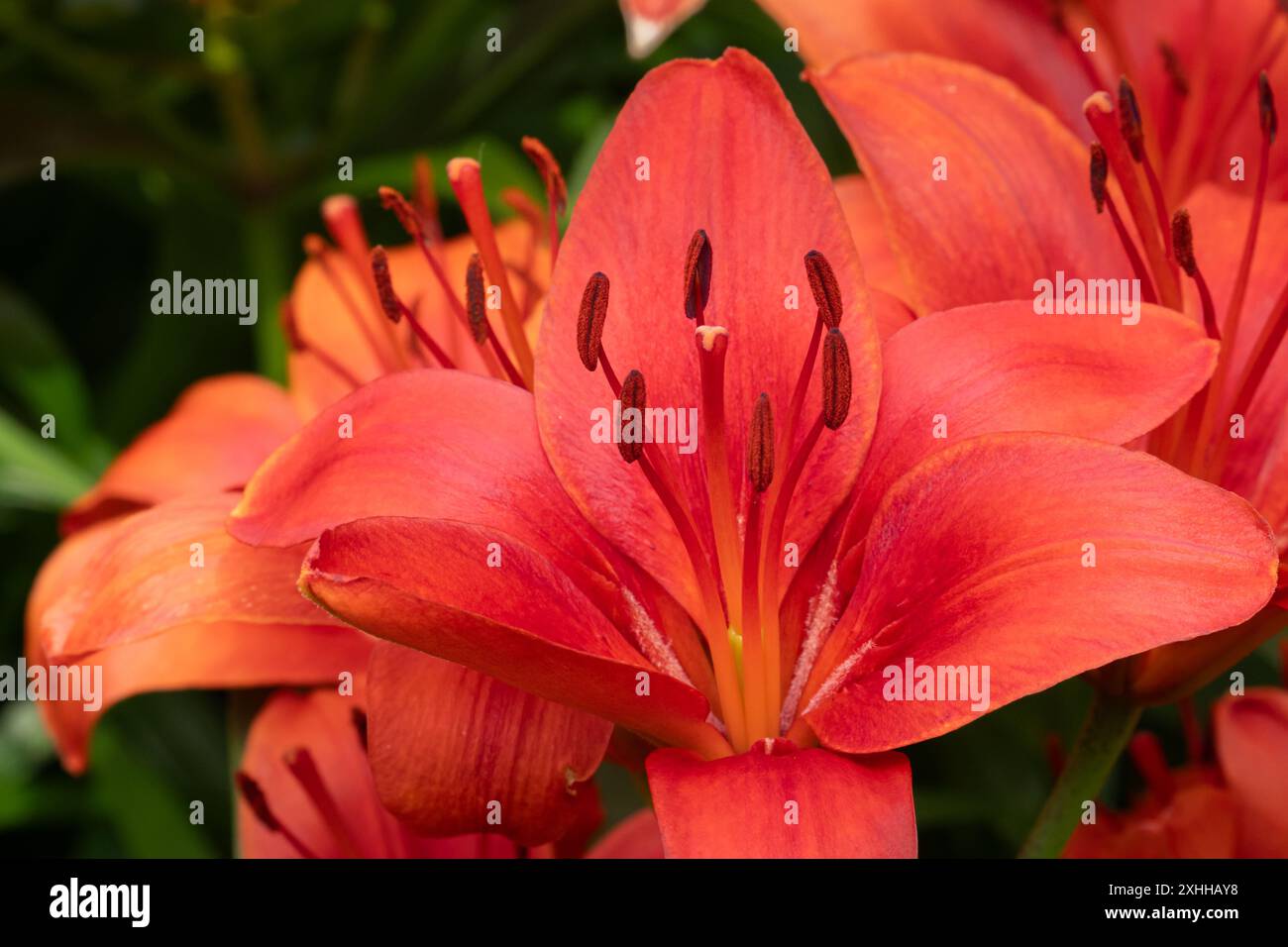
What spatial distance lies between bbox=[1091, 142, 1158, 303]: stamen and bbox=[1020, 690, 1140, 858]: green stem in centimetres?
17

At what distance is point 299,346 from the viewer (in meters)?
0.81

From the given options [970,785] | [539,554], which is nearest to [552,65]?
[970,785]

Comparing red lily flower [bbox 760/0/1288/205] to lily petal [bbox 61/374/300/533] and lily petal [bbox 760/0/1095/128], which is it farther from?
lily petal [bbox 61/374/300/533]

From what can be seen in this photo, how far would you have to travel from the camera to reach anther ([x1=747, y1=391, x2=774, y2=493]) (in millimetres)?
552

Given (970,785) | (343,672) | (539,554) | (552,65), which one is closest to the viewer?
(539,554)

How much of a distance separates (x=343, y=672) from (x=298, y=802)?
12 centimetres

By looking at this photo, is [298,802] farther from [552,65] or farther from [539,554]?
[552,65]

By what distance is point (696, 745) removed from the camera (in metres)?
0.55

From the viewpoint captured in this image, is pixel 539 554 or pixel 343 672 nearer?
pixel 539 554

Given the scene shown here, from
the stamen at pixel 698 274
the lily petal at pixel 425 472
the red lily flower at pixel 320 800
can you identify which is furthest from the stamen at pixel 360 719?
the stamen at pixel 698 274

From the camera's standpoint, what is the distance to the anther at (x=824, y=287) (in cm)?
54

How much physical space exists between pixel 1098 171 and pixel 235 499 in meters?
0.36

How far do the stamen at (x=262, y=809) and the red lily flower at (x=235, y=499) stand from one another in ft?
0.15

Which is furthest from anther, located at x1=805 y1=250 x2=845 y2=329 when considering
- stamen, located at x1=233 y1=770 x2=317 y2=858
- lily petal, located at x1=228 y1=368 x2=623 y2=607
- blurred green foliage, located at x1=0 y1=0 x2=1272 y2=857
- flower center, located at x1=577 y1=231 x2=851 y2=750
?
blurred green foliage, located at x1=0 y1=0 x2=1272 y2=857
